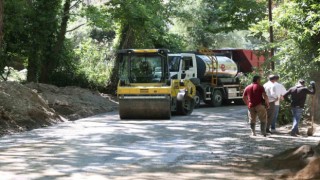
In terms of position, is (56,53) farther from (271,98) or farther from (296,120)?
(296,120)

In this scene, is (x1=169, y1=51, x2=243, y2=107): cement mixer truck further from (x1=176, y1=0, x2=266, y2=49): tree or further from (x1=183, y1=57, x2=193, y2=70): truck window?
(x1=176, y1=0, x2=266, y2=49): tree

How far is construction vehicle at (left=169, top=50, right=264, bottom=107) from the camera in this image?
82.4 feet

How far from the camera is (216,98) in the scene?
1089 inches

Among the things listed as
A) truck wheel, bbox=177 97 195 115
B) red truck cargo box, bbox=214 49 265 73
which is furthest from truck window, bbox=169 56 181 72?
red truck cargo box, bbox=214 49 265 73

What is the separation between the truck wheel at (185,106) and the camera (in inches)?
828

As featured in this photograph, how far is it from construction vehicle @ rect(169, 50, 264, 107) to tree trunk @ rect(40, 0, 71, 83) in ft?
24.1

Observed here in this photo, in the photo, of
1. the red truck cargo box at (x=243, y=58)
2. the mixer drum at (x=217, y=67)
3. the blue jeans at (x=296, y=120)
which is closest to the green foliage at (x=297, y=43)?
the blue jeans at (x=296, y=120)

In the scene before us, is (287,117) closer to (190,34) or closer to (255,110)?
(255,110)

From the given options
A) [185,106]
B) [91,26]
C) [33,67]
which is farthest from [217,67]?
[33,67]

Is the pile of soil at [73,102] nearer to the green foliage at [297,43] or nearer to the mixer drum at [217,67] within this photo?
the mixer drum at [217,67]

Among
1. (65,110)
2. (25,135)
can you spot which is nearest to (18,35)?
(65,110)

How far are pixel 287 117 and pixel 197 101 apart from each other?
9788 mm

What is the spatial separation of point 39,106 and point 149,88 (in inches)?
165

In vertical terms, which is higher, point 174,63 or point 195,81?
point 174,63
